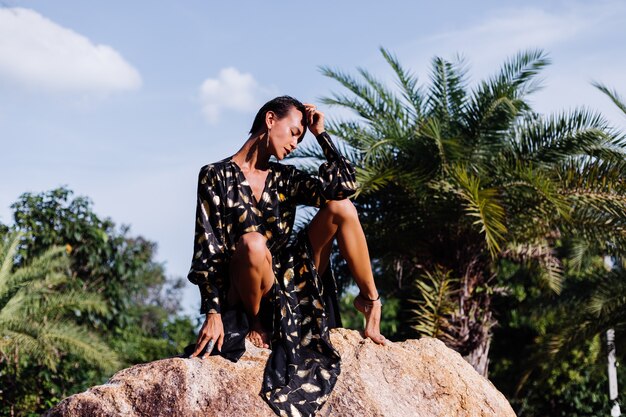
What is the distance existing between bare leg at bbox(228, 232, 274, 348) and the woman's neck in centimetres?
57

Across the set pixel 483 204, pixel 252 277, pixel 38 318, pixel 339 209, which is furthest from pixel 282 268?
pixel 38 318

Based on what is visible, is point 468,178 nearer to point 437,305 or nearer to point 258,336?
point 437,305

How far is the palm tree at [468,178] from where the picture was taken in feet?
38.8

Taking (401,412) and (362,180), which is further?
(362,180)

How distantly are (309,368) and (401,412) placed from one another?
0.55m

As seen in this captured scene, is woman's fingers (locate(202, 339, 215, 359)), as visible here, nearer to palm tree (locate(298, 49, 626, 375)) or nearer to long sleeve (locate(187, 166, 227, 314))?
long sleeve (locate(187, 166, 227, 314))

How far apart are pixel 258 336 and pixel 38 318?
26.2 ft

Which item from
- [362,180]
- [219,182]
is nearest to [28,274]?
[362,180]

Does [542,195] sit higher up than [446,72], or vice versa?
[446,72]

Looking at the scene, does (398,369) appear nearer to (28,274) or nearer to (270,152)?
(270,152)

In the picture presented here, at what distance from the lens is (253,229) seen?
5430 mm

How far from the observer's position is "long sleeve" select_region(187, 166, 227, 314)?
17.3ft

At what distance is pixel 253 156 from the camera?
5.60m

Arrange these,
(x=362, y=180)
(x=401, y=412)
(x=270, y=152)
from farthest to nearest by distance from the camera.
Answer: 1. (x=362, y=180)
2. (x=270, y=152)
3. (x=401, y=412)
